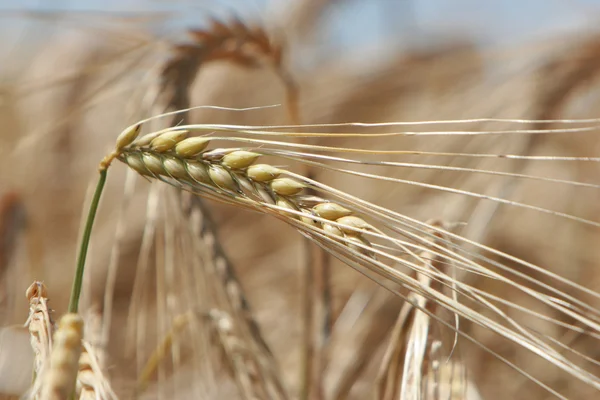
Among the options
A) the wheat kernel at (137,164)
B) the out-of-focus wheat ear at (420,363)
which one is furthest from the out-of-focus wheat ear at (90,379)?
the out-of-focus wheat ear at (420,363)

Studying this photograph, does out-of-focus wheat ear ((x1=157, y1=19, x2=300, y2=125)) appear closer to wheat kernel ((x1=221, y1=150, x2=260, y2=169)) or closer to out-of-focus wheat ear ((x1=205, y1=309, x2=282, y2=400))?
out-of-focus wheat ear ((x1=205, y1=309, x2=282, y2=400))

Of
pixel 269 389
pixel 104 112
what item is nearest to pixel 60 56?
pixel 104 112

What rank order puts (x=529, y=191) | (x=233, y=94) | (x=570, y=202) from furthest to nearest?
(x=233, y=94) → (x=529, y=191) → (x=570, y=202)

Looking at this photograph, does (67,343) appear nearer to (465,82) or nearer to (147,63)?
(147,63)

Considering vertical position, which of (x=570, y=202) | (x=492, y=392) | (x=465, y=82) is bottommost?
(x=492, y=392)

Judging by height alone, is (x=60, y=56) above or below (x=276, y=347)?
above

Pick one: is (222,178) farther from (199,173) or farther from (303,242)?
(303,242)
